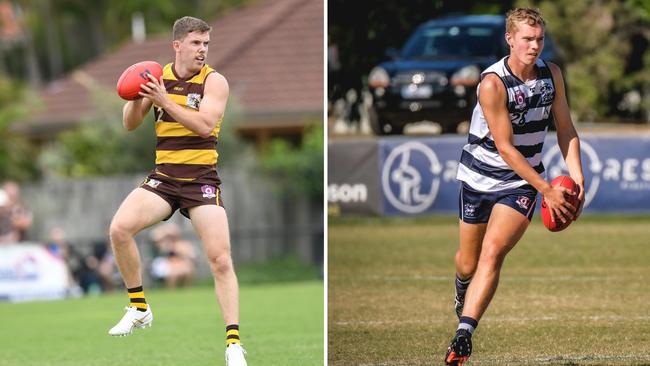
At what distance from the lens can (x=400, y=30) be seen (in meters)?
24.1

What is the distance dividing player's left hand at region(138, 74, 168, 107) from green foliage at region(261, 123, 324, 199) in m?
19.8

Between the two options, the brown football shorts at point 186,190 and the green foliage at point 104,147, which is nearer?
the brown football shorts at point 186,190

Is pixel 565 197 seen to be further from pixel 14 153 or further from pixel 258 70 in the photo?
pixel 258 70

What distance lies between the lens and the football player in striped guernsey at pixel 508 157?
824 centimetres

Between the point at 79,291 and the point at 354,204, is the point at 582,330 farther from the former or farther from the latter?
the point at 79,291

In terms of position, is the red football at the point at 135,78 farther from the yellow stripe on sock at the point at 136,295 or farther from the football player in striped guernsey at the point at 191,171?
the yellow stripe on sock at the point at 136,295

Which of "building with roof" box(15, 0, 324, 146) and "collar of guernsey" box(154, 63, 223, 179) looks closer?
"collar of guernsey" box(154, 63, 223, 179)

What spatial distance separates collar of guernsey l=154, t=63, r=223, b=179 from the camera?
860 centimetres

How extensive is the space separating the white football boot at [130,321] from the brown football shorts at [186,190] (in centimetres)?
75

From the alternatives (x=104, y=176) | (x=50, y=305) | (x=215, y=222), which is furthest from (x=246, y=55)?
(x=215, y=222)

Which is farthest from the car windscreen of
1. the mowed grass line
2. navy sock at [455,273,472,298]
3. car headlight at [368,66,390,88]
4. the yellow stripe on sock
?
the yellow stripe on sock

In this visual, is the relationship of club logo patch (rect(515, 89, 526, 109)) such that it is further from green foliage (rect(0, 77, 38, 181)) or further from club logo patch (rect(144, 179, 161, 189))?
green foliage (rect(0, 77, 38, 181))

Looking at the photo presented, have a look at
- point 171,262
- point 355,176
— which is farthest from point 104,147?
point 355,176

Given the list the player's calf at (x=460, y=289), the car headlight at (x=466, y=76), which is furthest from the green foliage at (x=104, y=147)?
the player's calf at (x=460, y=289)
